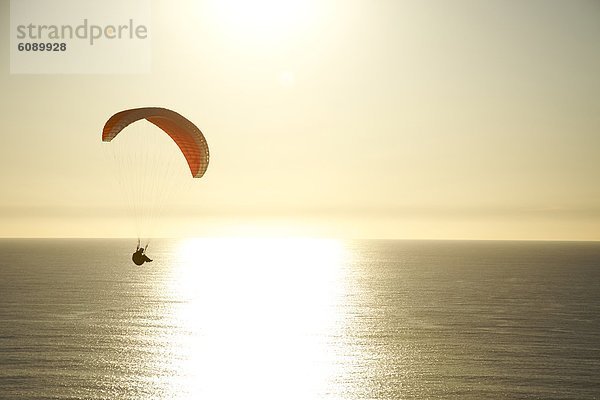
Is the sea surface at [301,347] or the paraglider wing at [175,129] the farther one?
the sea surface at [301,347]

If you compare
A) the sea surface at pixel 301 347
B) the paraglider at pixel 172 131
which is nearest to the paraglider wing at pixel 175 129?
the paraglider at pixel 172 131

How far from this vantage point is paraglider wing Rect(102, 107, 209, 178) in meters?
43.2

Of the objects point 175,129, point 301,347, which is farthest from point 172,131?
point 301,347

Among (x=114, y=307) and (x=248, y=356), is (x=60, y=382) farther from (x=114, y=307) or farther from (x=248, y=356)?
(x=114, y=307)

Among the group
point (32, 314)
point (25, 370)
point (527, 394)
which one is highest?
point (32, 314)

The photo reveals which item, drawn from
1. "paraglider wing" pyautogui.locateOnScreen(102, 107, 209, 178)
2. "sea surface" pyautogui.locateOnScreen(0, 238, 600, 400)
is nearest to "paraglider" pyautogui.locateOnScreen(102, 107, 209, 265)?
"paraglider wing" pyautogui.locateOnScreen(102, 107, 209, 178)

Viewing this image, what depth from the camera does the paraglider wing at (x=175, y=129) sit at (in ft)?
142

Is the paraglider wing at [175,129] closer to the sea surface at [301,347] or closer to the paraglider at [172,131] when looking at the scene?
the paraglider at [172,131]

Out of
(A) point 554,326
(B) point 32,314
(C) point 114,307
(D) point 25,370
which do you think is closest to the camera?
(D) point 25,370

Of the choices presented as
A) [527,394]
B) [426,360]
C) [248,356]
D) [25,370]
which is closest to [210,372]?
[248,356]

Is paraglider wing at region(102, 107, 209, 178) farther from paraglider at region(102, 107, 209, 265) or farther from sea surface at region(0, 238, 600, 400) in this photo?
sea surface at region(0, 238, 600, 400)

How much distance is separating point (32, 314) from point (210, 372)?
6215 cm

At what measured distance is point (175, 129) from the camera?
4531 cm

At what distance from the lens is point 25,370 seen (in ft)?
292
